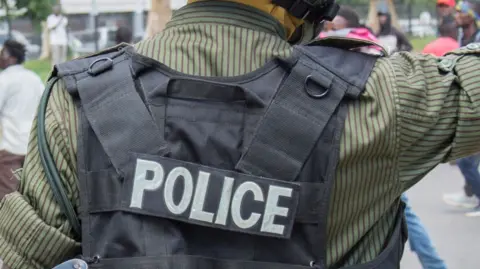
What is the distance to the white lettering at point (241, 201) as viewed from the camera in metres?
1.91

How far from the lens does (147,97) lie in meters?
1.98

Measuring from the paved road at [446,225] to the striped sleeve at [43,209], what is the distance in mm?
4660

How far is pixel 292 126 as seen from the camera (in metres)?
1.93

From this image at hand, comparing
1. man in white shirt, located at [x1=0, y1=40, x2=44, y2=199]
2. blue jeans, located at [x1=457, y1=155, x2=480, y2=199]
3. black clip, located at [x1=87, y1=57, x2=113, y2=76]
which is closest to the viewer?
black clip, located at [x1=87, y1=57, x2=113, y2=76]

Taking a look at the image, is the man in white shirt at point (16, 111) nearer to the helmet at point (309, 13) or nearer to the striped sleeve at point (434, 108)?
the helmet at point (309, 13)

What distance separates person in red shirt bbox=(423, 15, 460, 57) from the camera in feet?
25.9

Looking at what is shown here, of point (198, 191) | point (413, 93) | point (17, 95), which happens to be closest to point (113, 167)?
point (198, 191)

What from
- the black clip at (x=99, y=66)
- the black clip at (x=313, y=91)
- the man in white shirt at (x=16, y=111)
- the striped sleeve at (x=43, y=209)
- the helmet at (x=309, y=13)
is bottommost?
the man in white shirt at (x=16, y=111)

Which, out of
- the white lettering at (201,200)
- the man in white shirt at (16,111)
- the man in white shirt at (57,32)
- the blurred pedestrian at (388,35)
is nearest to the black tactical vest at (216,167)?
the white lettering at (201,200)

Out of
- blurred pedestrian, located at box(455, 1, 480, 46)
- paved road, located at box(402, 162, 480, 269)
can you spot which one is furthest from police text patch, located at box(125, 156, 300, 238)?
blurred pedestrian, located at box(455, 1, 480, 46)

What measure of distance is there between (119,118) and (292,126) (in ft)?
1.23

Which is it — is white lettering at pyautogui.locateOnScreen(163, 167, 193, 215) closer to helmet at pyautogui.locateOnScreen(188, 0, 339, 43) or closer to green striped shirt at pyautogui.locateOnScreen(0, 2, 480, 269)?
green striped shirt at pyautogui.locateOnScreen(0, 2, 480, 269)

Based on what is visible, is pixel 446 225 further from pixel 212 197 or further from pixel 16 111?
pixel 212 197

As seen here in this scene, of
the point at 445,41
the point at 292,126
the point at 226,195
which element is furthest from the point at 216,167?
the point at 445,41
